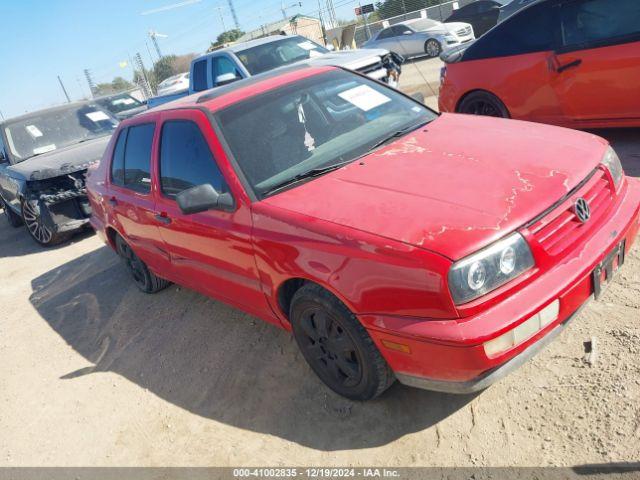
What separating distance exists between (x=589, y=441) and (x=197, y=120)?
2.76m

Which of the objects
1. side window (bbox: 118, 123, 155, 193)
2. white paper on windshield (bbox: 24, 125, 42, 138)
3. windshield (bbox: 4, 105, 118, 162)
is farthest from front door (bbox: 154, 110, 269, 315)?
white paper on windshield (bbox: 24, 125, 42, 138)

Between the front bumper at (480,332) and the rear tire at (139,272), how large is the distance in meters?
3.13

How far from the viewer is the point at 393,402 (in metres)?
2.86

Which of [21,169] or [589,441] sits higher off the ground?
[21,169]

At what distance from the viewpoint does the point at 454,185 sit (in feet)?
8.52

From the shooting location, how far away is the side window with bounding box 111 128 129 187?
15.0ft

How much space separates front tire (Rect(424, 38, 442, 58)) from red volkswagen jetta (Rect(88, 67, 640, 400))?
558 inches

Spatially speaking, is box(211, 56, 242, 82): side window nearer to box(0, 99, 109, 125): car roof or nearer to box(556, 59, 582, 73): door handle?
box(0, 99, 109, 125): car roof

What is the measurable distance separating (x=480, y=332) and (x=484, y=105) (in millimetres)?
4505

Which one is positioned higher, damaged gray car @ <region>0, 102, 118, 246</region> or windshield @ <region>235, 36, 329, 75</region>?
windshield @ <region>235, 36, 329, 75</region>

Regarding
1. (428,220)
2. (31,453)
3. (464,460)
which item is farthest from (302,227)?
(31,453)

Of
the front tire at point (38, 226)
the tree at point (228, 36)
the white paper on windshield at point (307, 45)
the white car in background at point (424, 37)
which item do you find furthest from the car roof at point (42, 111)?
the tree at point (228, 36)

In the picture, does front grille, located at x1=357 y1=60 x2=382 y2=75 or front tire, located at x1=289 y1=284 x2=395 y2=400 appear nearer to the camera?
front tire, located at x1=289 y1=284 x2=395 y2=400

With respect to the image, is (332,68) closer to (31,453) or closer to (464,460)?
(464,460)
